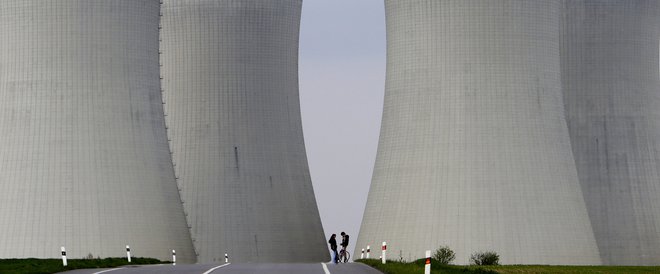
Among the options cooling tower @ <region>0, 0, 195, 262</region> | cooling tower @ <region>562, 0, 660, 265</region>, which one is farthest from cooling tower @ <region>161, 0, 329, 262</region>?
cooling tower @ <region>562, 0, 660, 265</region>

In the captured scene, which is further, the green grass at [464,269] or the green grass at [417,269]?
the green grass at [464,269]

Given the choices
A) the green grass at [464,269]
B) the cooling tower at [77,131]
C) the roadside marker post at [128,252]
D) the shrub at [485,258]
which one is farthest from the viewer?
the shrub at [485,258]

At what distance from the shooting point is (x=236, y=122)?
64.8 metres

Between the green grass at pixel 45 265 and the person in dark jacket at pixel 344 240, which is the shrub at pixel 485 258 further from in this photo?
the green grass at pixel 45 265

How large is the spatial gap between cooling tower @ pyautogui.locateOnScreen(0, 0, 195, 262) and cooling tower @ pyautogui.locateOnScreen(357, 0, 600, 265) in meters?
8.36

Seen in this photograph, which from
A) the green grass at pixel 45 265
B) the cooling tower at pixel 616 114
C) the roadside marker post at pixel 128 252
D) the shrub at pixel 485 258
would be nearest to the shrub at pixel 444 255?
the shrub at pixel 485 258

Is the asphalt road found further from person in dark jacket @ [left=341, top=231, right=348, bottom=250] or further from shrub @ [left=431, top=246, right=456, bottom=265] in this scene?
shrub @ [left=431, top=246, right=456, bottom=265]

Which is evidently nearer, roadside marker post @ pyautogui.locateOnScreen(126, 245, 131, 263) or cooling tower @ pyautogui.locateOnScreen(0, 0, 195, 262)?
roadside marker post @ pyautogui.locateOnScreen(126, 245, 131, 263)

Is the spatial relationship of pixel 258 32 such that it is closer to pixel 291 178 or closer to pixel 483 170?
pixel 291 178

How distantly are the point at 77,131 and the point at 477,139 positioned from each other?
1286 centimetres

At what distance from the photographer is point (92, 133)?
5612cm

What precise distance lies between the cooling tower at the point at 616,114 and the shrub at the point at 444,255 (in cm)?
1180

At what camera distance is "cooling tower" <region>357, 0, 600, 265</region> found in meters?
56.5

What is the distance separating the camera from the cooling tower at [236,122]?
64.6 metres
